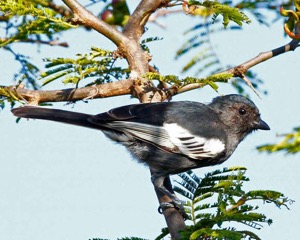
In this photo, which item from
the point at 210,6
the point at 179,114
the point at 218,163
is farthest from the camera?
the point at 218,163

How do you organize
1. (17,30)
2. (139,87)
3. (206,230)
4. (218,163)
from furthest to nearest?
(218,163) → (17,30) → (139,87) → (206,230)

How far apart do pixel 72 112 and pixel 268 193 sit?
1.91 m

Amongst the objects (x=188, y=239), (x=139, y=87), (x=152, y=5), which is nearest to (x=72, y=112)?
(x=139, y=87)

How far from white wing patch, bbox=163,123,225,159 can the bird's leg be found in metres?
0.30

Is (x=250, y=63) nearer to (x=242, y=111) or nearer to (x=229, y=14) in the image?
A: (x=229, y=14)

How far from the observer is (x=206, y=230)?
288cm

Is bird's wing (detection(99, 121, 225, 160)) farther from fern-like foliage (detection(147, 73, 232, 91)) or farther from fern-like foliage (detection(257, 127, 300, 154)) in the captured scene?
fern-like foliage (detection(257, 127, 300, 154))

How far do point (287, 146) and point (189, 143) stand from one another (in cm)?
304

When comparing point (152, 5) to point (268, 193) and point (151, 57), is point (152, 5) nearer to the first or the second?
point (151, 57)

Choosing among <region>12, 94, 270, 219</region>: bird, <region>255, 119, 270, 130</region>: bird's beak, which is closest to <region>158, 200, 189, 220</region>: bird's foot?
<region>12, 94, 270, 219</region>: bird

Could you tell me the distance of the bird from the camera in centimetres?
462

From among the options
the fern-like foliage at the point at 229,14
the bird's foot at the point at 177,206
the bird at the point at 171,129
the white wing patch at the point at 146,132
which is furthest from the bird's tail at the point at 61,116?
the fern-like foliage at the point at 229,14

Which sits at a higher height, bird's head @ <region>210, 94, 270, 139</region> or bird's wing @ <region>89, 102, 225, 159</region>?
bird's head @ <region>210, 94, 270, 139</region>

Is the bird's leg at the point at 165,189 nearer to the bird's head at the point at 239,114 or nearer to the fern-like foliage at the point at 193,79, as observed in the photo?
the fern-like foliage at the point at 193,79
